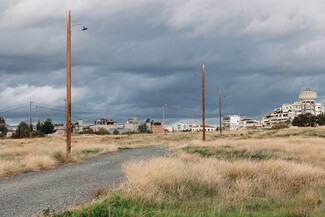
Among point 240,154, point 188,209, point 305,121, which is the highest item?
point 305,121

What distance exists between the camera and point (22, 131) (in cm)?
10294

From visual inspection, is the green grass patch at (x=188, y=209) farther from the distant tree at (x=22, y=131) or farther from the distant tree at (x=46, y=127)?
the distant tree at (x=46, y=127)

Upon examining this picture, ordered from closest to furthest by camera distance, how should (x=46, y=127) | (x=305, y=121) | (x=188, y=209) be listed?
(x=188, y=209)
(x=305, y=121)
(x=46, y=127)

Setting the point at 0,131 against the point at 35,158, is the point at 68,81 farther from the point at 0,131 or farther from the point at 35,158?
the point at 0,131

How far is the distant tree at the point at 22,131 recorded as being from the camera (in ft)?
325

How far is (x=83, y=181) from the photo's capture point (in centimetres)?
995

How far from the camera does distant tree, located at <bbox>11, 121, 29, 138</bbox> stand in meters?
99.2

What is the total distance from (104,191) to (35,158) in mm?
7883

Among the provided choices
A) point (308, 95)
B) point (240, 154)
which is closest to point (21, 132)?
point (240, 154)

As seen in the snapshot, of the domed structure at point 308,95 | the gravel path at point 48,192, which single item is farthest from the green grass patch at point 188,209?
the domed structure at point 308,95

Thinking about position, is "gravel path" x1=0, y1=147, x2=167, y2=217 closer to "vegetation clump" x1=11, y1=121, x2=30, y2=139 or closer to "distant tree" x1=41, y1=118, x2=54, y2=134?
"vegetation clump" x1=11, y1=121, x2=30, y2=139

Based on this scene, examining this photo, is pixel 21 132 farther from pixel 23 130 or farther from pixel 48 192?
pixel 48 192

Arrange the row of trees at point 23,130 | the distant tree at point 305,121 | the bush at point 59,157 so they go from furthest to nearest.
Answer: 1. the distant tree at point 305,121
2. the row of trees at point 23,130
3. the bush at point 59,157

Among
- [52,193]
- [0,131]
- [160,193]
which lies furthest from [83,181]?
[0,131]
